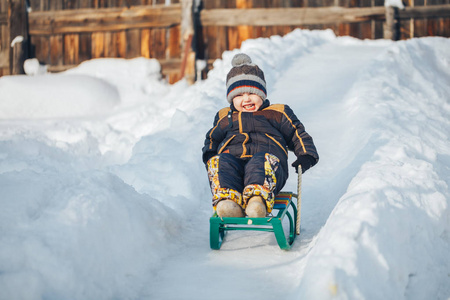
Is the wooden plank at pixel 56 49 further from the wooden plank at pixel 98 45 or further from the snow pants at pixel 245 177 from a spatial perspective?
the snow pants at pixel 245 177

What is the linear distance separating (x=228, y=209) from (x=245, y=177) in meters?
0.28

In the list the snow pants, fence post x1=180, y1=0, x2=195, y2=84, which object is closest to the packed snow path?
the snow pants

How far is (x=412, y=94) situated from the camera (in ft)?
21.1

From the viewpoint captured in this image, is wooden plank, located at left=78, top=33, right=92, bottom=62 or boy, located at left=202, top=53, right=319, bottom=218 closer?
boy, located at left=202, top=53, right=319, bottom=218

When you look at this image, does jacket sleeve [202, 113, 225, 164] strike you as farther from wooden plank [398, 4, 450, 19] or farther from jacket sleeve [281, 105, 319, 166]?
wooden plank [398, 4, 450, 19]

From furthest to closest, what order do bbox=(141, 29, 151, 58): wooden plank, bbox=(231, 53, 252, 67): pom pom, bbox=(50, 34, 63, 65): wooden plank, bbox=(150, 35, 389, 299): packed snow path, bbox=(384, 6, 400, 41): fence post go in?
bbox=(50, 34, 63, 65): wooden plank, bbox=(141, 29, 151, 58): wooden plank, bbox=(384, 6, 400, 41): fence post, bbox=(231, 53, 252, 67): pom pom, bbox=(150, 35, 389, 299): packed snow path

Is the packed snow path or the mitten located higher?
the mitten

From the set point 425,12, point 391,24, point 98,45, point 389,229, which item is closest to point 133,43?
point 98,45

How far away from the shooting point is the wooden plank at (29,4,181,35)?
980cm

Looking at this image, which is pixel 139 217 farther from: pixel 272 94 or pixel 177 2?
pixel 177 2

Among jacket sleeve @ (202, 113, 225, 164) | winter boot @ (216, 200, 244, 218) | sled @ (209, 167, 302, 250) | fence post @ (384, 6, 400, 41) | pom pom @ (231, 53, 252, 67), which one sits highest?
fence post @ (384, 6, 400, 41)

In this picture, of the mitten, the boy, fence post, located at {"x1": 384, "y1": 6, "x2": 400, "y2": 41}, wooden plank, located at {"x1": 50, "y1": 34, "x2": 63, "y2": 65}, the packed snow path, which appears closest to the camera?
the packed snow path

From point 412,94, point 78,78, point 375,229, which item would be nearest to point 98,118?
point 78,78

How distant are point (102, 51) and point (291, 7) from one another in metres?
4.06
